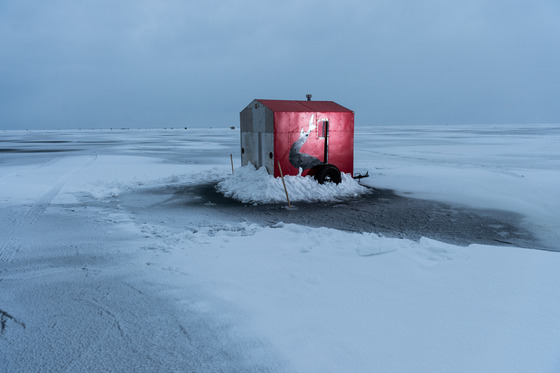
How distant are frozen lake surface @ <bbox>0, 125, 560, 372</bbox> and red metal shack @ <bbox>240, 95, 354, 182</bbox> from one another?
241cm

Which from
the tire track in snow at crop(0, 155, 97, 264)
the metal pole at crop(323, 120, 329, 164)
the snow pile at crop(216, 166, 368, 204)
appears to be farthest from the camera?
the metal pole at crop(323, 120, 329, 164)

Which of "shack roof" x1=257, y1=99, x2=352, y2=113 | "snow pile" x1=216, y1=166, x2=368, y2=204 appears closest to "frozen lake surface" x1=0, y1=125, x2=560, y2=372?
"snow pile" x1=216, y1=166, x2=368, y2=204

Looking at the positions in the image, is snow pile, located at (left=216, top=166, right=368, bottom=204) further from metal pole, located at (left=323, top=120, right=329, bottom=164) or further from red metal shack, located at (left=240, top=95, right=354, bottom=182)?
metal pole, located at (left=323, top=120, right=329, bottom=164)

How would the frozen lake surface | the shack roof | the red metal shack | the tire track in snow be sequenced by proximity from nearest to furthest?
the frozen lake surface, the tire track in snow, the red metal shack, the shack roof

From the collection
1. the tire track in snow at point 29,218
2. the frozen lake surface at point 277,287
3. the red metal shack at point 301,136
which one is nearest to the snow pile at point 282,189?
the red metal shack at point 301,136

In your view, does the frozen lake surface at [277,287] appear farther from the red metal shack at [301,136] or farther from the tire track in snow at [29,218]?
the red metal shack at [301,136]

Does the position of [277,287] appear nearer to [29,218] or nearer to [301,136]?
[29,218]

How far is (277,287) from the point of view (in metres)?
5.21

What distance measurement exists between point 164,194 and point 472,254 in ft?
31.4

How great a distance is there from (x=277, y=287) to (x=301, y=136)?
8.41m

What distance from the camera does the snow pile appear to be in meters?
11.7

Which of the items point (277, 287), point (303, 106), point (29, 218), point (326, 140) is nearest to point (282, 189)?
point (326, 140)

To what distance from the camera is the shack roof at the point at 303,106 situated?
42.8 feet

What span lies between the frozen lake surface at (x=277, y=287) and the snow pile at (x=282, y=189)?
2.59 ft
